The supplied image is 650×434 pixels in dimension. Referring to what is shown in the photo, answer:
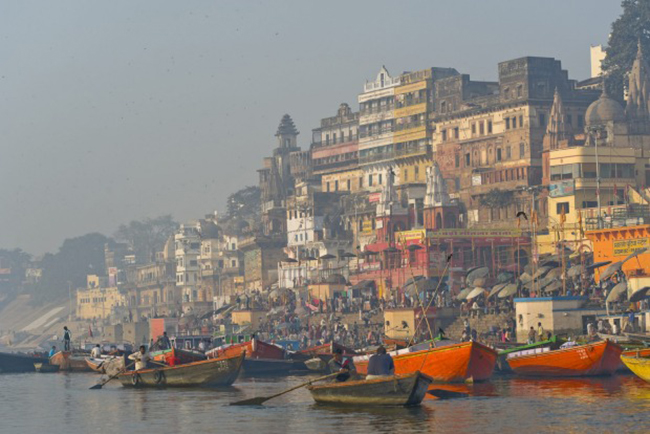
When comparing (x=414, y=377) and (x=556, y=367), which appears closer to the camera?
(x=414, y=377)

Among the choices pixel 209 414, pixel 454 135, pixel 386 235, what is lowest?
pixel 209 414

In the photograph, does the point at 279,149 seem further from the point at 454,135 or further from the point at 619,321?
the point at 619,321

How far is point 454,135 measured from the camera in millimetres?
103750

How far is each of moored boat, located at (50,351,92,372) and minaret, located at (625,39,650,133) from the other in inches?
1665

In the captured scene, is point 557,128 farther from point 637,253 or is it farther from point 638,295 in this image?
point 638,295

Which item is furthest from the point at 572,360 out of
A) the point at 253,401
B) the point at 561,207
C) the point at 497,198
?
the point at 497,198

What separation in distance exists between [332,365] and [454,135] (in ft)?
178

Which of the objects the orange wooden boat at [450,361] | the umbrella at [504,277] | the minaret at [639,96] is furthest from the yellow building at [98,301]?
the orange wooden boat at [450,361]

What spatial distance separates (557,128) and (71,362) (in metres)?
37.7

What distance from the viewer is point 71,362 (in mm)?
69188

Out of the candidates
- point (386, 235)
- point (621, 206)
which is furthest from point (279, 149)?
point (621, 206)

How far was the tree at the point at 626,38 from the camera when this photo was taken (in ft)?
354

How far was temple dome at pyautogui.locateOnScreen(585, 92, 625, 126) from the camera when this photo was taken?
9038 cm

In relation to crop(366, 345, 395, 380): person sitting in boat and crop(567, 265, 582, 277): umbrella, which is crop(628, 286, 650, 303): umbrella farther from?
crop(366, 345, 395, 380): person sitting in boat
